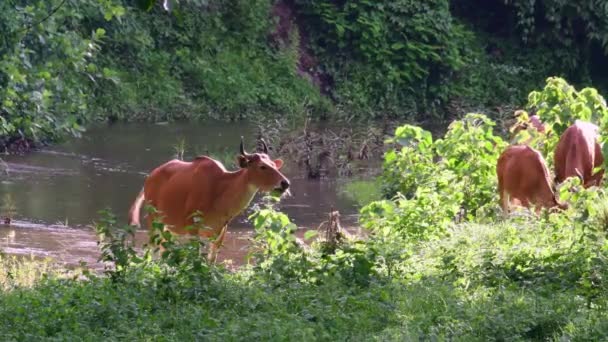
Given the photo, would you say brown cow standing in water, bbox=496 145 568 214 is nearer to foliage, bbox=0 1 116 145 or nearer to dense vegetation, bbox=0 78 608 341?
dense vegetation, bbox=0 78 608 341

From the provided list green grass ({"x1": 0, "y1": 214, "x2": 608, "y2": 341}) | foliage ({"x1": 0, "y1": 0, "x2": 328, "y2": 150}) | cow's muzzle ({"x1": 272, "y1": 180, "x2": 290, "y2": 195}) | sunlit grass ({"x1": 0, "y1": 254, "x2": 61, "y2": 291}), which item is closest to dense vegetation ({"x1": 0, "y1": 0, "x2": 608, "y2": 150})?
foliage ({"x1": 0, "y1": 0, "x2": 328, "y2": 150})

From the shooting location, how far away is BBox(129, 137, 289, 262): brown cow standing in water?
11258 millimetres

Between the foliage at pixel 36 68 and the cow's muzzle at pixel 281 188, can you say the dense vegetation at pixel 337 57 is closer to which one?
the foliage at pixel 36 68

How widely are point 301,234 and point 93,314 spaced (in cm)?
571

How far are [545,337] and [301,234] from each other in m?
6.13

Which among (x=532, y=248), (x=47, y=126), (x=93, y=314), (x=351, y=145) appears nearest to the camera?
(x=93, y=314)

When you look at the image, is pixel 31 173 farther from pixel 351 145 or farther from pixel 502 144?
pixel 502 144

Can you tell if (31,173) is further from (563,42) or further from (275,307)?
(563,42)

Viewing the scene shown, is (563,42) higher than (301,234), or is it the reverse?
(563,42)

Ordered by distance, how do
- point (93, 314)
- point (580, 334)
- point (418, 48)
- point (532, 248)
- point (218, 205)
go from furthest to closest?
point (418, 48) → point (218, 205) → point (532, 248) → point (93, 314) → point (580, 334)

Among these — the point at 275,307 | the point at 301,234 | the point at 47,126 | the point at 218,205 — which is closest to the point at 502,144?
the point at 301,234

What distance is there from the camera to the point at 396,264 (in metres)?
9.73

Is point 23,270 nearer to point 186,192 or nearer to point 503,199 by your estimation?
point 186,192

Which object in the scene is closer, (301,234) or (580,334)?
(580,334)
